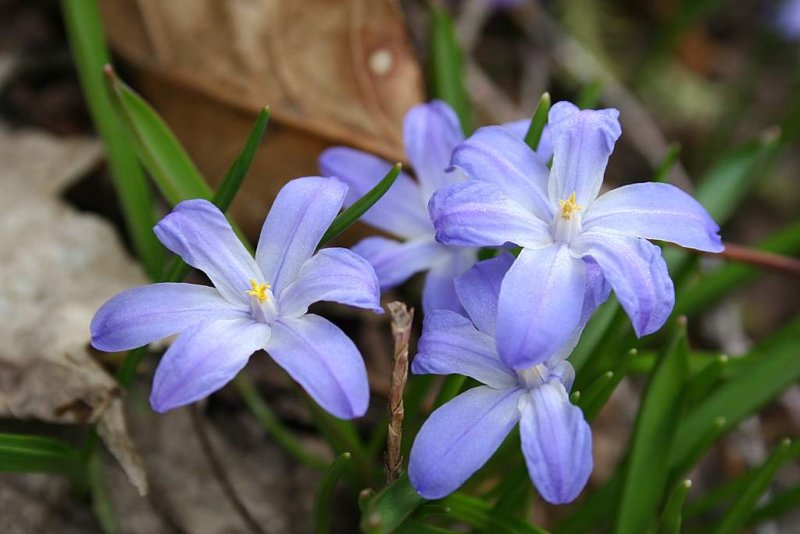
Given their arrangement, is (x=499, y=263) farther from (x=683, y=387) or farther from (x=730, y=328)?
(x=730, y=328)

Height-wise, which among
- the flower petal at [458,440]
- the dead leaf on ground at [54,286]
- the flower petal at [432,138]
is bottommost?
the dead leaf on ground at [54,286]

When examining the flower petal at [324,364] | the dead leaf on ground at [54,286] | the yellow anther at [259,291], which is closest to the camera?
the flower petal at [324,364]

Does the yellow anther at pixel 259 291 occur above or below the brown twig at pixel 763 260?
above

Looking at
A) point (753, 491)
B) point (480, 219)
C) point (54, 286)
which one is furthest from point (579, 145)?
point (54, 286)

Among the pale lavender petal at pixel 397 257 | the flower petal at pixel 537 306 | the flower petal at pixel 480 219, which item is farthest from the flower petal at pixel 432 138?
the flower petal at pixel 537 306

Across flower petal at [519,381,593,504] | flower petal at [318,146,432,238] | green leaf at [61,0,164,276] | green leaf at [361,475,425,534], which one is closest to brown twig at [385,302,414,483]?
green leaf at [361,475,425,534]

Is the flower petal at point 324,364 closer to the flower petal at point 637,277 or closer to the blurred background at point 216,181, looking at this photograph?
the flower petal at point 637,277

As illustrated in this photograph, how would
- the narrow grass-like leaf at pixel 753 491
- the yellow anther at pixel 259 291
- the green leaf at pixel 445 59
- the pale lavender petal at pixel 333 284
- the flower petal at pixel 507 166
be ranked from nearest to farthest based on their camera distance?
the pale lavender petal at pixel 333 284, the yellow anther at pixel 259 291, the flower petal at pixel 507 166, the narrow grass-like leaf at pixel 753 491, the green leaf at pixel 445 59

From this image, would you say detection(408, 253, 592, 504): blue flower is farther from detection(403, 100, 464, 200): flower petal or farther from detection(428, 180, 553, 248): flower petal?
detection(403, 100, 464, 200): flower petal
